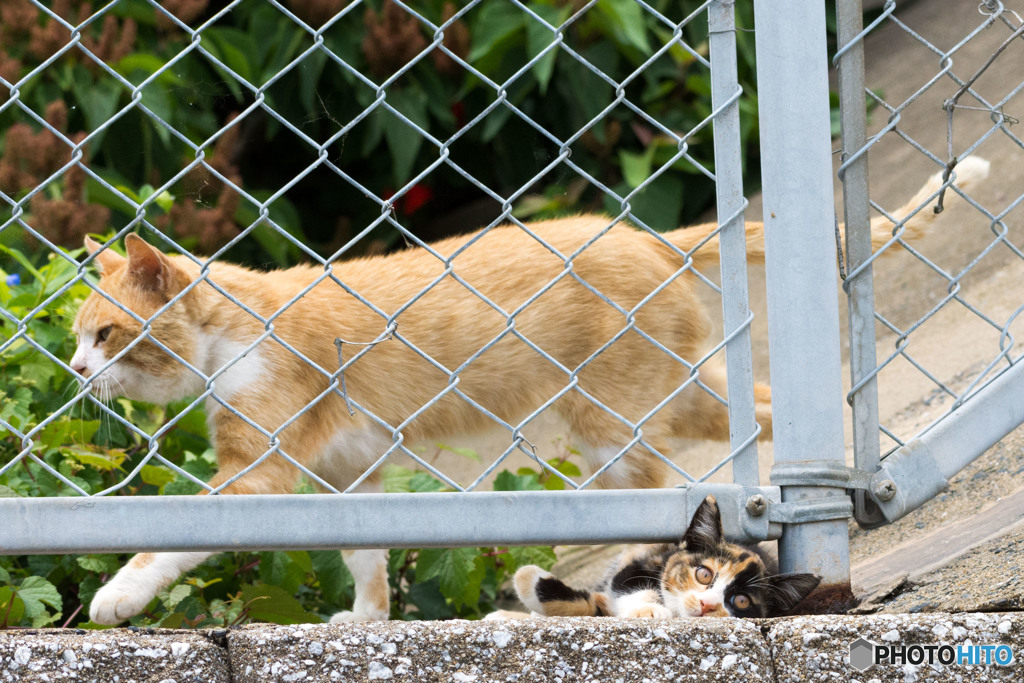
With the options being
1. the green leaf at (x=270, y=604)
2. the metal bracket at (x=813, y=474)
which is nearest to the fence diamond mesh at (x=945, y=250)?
the metal bracket at (x=813, y=474)

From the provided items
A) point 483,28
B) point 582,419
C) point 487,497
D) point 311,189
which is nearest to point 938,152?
point 483,28

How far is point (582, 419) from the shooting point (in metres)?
2.74

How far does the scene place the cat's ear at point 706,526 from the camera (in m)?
1.46

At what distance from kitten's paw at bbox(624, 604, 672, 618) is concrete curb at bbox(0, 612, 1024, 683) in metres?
0.58

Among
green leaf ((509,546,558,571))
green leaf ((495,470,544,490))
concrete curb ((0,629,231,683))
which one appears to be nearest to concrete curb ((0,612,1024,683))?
concrete curb ((0,629,231,683))

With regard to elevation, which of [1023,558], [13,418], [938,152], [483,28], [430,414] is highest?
[483,28]

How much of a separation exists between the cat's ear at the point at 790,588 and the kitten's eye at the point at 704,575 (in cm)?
19

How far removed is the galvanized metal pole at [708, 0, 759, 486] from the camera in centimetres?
147

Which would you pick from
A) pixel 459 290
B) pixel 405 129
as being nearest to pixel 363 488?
pixel 459 290

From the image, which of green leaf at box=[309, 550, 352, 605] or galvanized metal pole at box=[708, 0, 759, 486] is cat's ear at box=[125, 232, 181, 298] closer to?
green leaf at box=[309, 550, 352, 605]

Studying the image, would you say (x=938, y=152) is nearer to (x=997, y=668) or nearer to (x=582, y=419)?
(x=582, y=419)

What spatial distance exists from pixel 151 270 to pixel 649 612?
134cm

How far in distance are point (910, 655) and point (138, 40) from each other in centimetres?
439

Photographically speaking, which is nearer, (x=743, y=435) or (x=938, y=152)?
(x=743, y=435)
